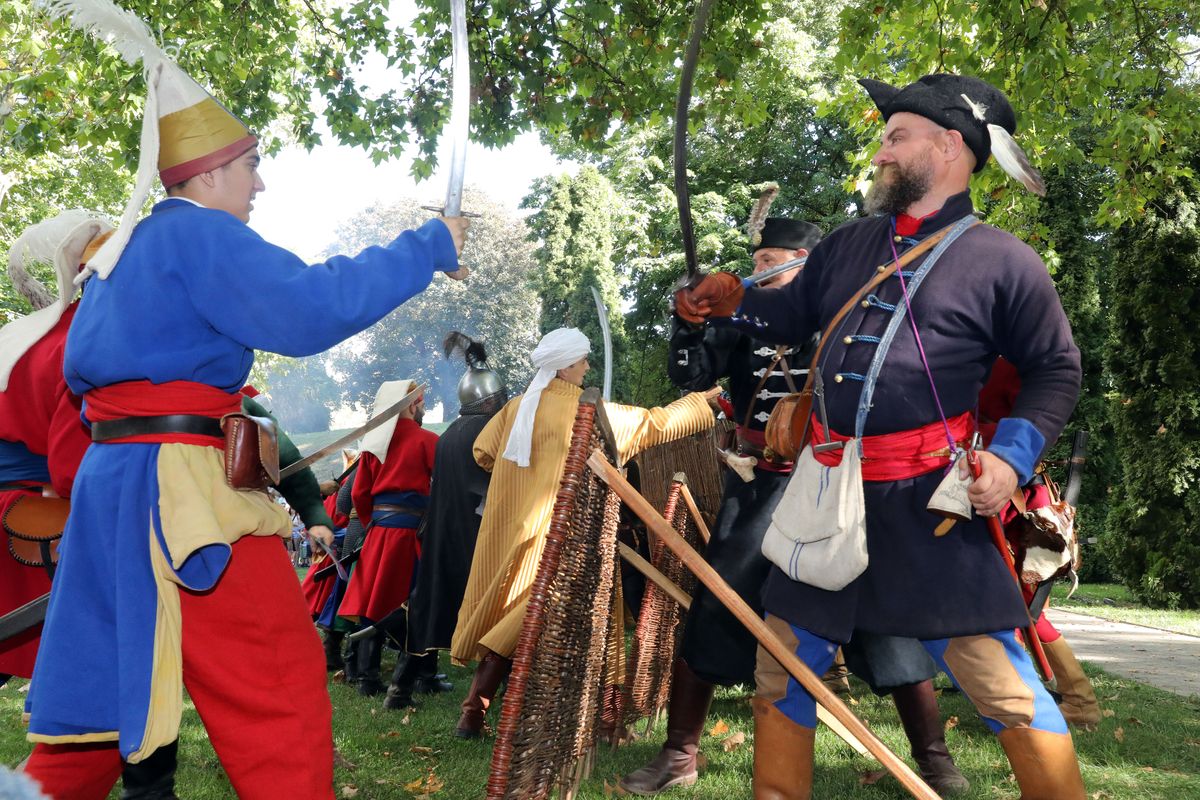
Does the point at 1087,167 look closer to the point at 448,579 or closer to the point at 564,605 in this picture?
the point at 448,579

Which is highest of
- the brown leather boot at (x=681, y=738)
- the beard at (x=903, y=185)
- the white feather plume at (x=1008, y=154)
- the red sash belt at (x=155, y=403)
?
the white feather plume at (x=1008, y=154)

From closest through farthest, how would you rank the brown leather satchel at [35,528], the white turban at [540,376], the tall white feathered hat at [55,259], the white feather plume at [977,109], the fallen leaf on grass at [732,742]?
1. the white feather plume at [977,109]
2. the tall white feathered hat at [55,259]
3. the brown leather satchel at [35,528]
4. the fallen leaf on grass at [732,742]
5. the white turban at [540,376]

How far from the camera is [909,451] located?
8.55 feet

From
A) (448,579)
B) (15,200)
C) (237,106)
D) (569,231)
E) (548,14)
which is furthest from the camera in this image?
(569,231)

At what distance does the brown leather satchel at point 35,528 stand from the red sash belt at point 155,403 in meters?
1.18

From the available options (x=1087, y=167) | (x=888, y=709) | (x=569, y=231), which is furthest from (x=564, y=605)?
(x=569, y=231)

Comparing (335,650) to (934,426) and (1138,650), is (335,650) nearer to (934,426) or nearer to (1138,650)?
(934,426)

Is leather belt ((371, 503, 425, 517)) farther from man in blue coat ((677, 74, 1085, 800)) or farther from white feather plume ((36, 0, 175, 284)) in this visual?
man in blue coat ((677, 74, 1085, 800))

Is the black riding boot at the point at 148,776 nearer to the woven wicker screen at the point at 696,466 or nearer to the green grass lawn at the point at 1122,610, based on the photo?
the woven wicker screen at the point at 696,466

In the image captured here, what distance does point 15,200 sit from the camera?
19203mm

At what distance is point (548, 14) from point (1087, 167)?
41.3 feet

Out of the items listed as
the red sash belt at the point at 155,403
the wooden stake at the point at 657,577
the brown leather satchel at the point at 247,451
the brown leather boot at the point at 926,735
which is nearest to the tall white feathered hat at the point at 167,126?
the red sash belt at the point at 155,403

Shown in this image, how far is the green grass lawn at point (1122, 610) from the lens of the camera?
9.88 meters

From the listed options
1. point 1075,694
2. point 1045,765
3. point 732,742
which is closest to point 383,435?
point 732,742
